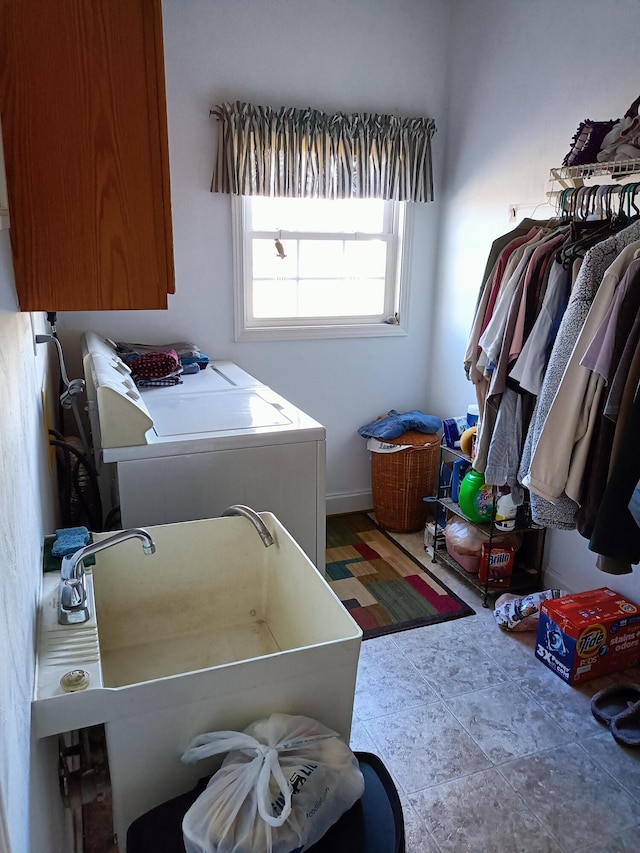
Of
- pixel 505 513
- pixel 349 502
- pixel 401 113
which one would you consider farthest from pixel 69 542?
pixel 401 113

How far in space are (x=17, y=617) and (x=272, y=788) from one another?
49 cm

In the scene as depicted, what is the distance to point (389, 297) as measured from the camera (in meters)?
3.58

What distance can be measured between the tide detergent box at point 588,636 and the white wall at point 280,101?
5.41 ft

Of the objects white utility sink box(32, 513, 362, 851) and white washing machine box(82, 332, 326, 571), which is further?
white washing machine box(82, 332, 326, 571)

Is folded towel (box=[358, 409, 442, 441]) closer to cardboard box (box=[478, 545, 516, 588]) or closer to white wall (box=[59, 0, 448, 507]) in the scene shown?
white wall (box=[59, 0, 448, 507])

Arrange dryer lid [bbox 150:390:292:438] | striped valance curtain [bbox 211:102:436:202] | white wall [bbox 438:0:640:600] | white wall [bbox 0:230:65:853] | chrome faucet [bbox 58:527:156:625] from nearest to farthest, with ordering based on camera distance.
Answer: white wall [bbox 0:230:65:853], chrome faucet [bbox 58:527:156:625], dryer lid [bbox 150:390:292:438], white wall [bbox 438:0:640:600], striped valance curtain [bbox 211:102:436:202]

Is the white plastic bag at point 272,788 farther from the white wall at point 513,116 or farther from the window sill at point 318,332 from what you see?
the window sill at point 318,332

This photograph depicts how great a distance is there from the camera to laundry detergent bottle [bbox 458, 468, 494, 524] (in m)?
2.81

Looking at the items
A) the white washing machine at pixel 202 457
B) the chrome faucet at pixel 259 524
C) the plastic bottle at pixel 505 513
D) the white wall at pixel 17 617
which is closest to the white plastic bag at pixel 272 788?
the white wall at pixel 17 617

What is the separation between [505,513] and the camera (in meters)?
2.75

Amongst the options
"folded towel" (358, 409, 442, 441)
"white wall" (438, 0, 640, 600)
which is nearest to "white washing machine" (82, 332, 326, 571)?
"folded towel" (358, 409, 442, 441)

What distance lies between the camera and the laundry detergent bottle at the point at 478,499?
281 centimetres

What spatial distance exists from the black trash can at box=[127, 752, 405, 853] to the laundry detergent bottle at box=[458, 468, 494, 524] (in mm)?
1842

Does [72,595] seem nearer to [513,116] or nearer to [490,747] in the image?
[490,747]
